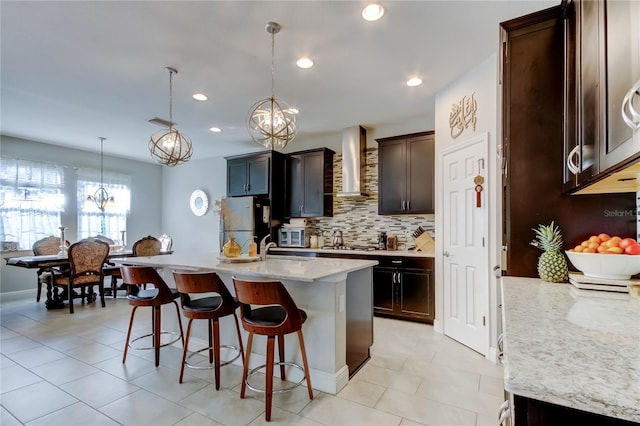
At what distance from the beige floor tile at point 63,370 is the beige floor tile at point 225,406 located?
3.64ft

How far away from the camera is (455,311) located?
10.7 feet

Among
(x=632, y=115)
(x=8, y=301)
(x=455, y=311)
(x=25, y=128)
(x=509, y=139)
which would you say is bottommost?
(x=8, y=301)

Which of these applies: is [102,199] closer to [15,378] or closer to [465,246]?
[15,378]

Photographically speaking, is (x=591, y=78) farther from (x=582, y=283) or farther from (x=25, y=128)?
(x=25, y=128)

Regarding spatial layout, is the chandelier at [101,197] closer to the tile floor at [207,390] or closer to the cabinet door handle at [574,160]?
the tile floor at [207,390]

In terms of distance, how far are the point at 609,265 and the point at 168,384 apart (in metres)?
2.84

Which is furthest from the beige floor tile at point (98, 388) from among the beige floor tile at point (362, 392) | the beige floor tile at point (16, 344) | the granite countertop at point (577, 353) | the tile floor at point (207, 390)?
the granite countertop at point (577, 353)

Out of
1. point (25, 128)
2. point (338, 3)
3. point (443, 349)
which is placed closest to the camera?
point (338, 3)

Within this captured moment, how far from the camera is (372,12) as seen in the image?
216 centimetres

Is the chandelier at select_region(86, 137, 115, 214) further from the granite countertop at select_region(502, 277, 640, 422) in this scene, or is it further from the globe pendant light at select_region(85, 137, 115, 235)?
the granite countertop at select_region(502, 277, 640, 422)

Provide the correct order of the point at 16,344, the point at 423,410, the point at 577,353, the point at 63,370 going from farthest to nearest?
the point at 16,344, the point at 63,370, the point at 423,410, the point at 577,353

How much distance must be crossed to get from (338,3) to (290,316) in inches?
85.4

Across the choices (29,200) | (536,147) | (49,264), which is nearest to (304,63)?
(536,147)

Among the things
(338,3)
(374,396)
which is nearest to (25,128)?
(338,3)
